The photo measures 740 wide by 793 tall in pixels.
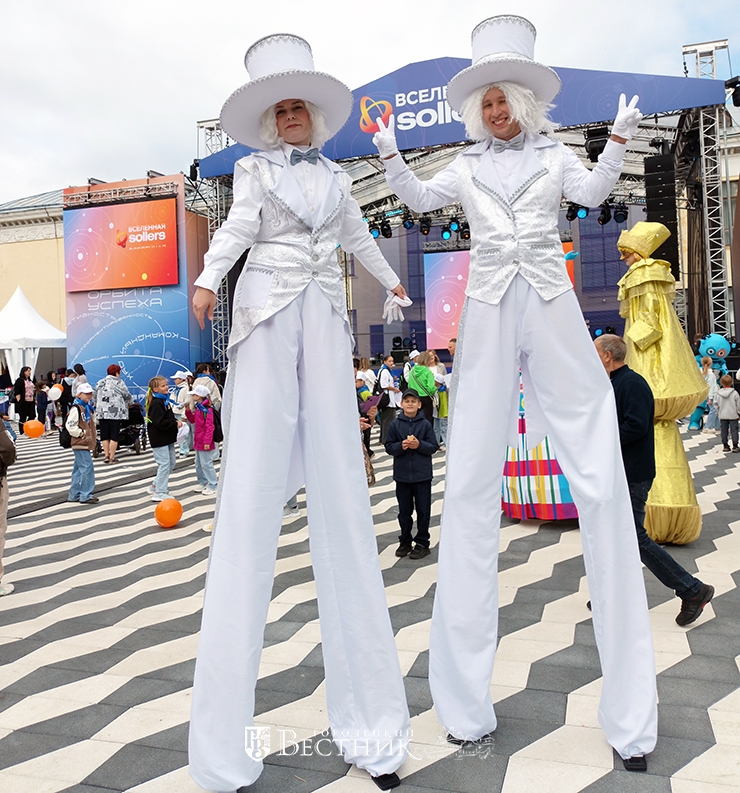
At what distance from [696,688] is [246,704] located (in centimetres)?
173

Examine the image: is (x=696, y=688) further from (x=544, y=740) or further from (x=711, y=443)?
(x=711, y=443)

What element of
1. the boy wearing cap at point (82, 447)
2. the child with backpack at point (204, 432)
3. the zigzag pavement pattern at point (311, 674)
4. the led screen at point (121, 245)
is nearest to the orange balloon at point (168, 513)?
the zigzag pavement pattern at point (311, 674)

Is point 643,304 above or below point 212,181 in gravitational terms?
below

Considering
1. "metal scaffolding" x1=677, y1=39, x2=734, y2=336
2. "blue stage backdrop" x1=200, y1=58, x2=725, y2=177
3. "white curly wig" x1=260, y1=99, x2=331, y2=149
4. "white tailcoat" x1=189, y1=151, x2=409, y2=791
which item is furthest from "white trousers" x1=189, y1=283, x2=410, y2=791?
"metal scaffolding" x1=677, y1=39, x2=734, y2=336

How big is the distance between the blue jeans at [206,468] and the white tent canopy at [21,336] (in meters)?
9.98

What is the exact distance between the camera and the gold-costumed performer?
4.50m

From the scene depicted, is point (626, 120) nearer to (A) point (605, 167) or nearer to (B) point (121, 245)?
(A) point (605, 167)

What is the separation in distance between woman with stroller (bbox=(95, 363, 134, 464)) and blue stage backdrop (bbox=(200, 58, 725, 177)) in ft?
16.6

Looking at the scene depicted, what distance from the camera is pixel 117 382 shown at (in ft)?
34.4

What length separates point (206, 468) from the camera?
300 inches

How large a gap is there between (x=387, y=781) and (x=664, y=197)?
12660 mm

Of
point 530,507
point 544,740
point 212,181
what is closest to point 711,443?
point 530,507

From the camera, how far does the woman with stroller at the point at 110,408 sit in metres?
10.4

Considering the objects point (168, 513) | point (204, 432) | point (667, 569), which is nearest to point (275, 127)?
point (667, 569)
